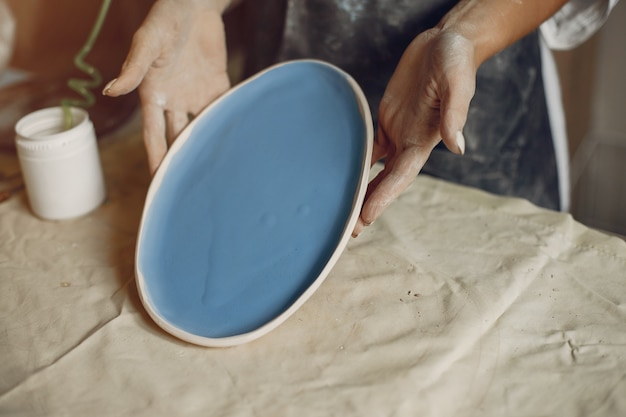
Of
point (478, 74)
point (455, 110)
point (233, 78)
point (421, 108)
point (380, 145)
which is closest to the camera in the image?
point (455, 110)

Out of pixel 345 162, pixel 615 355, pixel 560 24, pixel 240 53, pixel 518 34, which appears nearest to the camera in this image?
pixel 615 355

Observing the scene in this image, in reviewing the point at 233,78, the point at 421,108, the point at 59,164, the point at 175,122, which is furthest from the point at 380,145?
the point at 233,78

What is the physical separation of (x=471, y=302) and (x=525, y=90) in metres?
0.51

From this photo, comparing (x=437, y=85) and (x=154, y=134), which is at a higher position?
(x=437, y=85)

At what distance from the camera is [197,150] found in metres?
0.98

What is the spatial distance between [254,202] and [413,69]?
305 millimetres

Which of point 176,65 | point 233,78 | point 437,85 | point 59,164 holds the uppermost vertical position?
point 437,85

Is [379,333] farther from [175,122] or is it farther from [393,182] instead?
[175,122]

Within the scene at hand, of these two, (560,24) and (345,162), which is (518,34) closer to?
(560,24)

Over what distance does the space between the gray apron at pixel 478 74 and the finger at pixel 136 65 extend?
11.7 inches

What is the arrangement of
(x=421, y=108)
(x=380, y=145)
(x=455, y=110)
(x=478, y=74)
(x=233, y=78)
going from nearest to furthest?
1. (x=455, y=110)
2. (x=421, y=108)
3. (x=380, y=145)
4. (x=478, y=74)
5. (x=233, y=78)

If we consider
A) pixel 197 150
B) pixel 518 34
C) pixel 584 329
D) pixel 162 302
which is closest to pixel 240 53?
pixel 197 150

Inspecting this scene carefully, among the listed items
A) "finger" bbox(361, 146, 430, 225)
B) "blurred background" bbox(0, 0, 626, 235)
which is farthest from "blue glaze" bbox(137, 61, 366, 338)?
"blurred background" bbox(0, 0, 626, 235)

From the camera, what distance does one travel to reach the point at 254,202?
0.88 m
